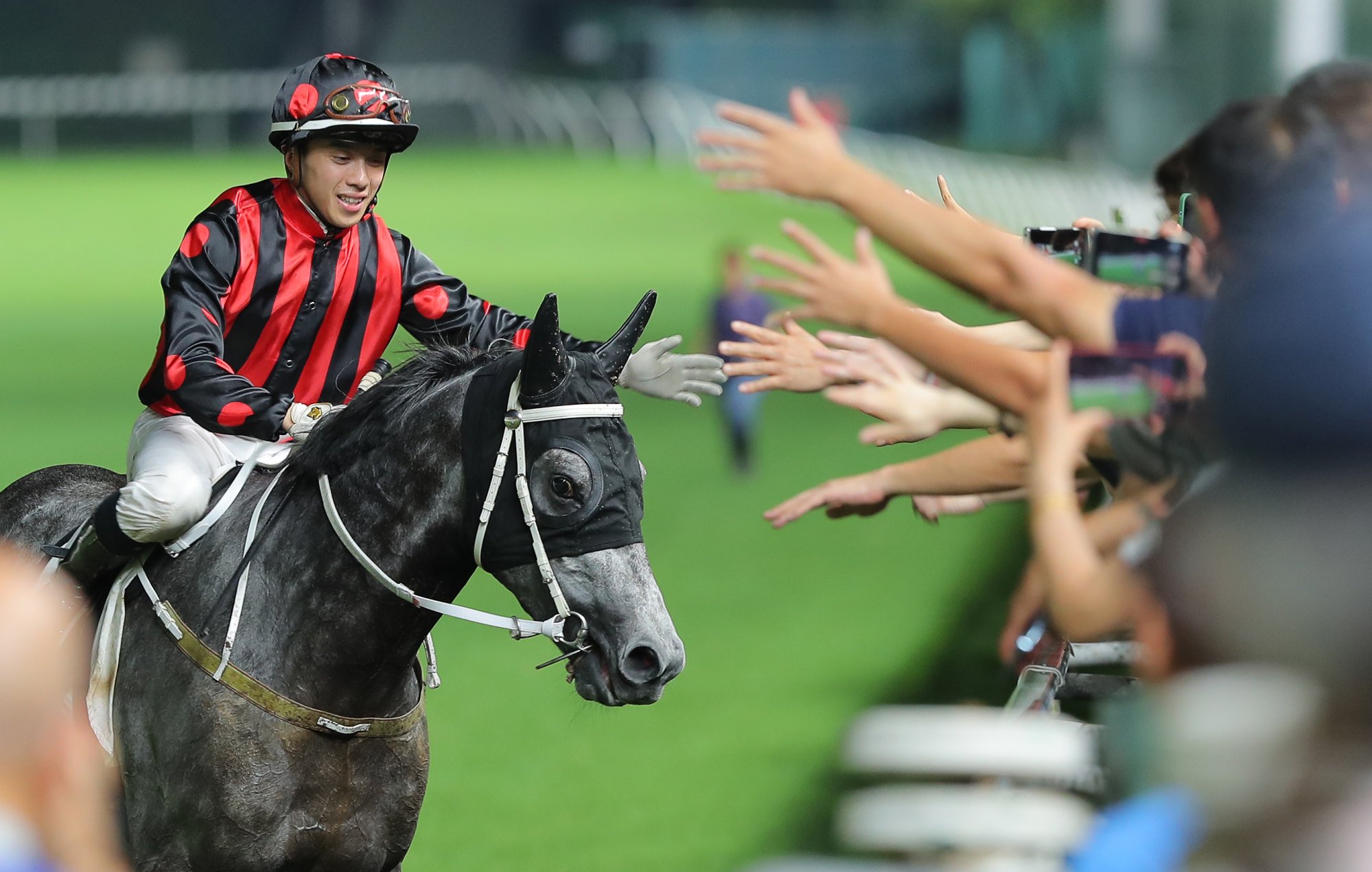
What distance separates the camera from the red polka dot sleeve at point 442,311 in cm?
427

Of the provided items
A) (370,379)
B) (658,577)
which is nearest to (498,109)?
(658,577)

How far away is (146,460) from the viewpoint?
150 inches

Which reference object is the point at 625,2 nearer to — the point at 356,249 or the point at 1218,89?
the point at 1218,89

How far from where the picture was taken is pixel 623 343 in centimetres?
366

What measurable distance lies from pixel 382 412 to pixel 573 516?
1.66 ft

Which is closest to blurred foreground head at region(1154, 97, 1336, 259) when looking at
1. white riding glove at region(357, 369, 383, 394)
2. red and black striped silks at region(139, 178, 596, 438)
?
red and black striped silks at region(139, 178, 596, 438)

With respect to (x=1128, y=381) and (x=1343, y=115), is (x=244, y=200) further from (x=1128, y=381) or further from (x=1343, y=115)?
(x=1343, y=115)

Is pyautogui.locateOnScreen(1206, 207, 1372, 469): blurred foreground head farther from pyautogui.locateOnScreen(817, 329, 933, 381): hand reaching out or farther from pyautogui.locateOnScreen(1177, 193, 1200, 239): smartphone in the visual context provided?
pyautogui.locateOnScreen(1177, 193, 1200, 239): smartphone

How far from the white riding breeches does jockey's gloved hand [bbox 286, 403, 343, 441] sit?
149 millimetres

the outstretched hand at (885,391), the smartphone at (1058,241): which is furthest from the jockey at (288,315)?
the outstretched hand at (885,391)

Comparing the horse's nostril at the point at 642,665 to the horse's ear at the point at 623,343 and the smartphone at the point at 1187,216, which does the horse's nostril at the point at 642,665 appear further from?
the smartphone at the point at 1187,216

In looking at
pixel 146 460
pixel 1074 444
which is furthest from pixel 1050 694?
pixel 146 460

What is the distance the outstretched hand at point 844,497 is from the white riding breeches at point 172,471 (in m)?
1.25

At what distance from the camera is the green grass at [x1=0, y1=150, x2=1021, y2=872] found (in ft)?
22.3
